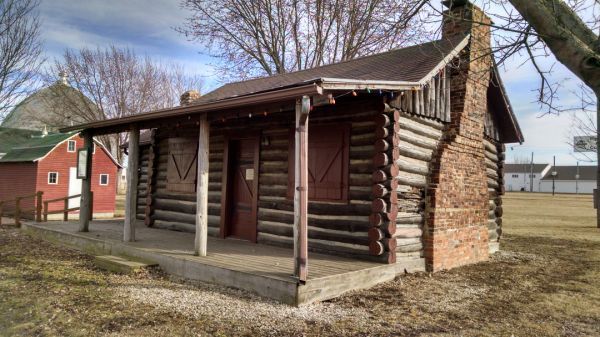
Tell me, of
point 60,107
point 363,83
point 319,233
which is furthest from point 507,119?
point 60,107

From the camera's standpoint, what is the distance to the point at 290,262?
24.1 ft

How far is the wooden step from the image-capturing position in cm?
779

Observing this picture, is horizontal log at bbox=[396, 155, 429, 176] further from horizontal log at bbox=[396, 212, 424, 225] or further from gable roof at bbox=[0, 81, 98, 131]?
gable roof at bbox=[0, 81, 98, 131]

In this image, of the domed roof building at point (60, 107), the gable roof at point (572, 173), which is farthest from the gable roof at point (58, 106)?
the gable roof at point (572, 173)

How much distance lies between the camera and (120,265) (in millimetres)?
7926

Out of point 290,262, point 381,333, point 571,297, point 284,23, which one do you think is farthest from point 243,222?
point 284,23

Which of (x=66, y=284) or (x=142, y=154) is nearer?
(x=66, y=284)

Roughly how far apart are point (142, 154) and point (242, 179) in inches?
268

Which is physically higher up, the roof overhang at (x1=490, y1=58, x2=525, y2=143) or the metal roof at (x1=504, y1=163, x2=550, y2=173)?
the metal roof at (x1=504, y1=163, x2=550, y2=173)

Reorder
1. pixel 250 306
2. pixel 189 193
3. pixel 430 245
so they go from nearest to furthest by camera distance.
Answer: pixel 250 306
pixel 430 245
pixel 189 193

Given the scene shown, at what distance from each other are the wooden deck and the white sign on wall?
29.9 feet

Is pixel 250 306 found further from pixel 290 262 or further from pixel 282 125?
pixel 282 125

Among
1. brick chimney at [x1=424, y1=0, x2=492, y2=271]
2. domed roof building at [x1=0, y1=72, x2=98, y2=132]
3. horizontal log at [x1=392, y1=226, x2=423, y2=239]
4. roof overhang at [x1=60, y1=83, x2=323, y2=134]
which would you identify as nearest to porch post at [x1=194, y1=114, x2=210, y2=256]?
roof overhang at [x1=60, y1=83, x2=323, y2=134]

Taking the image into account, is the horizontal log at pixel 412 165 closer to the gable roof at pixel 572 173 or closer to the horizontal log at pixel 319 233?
the horizontal log at pixel 319 233
